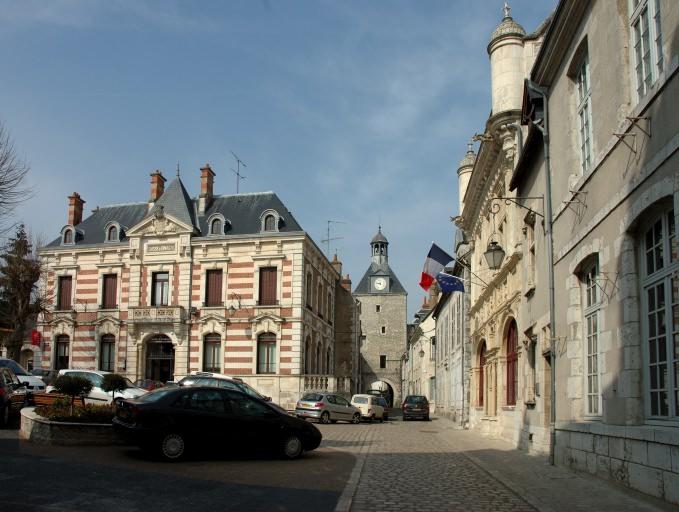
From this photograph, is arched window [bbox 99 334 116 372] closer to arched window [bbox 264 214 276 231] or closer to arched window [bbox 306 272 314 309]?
arched window [bbox 264 214 276 231]

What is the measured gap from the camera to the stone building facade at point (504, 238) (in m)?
18.6

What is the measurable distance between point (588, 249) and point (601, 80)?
269 cm

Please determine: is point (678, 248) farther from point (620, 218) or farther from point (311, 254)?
point (311, 254)

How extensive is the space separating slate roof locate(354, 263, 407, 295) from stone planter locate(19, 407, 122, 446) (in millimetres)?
72488

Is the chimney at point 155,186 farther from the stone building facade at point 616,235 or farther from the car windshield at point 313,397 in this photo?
the stone building facade at point 616,235

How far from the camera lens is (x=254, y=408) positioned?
13.2 metres

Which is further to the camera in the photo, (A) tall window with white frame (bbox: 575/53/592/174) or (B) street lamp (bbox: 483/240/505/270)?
(B) street lamp (bbox: 483/240/505/270)

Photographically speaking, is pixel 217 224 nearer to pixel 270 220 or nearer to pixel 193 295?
pixel 270 220

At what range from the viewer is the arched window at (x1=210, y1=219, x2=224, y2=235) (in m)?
40.8

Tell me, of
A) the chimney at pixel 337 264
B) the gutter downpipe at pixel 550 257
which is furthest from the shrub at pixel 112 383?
the chimney at pixel 337 264

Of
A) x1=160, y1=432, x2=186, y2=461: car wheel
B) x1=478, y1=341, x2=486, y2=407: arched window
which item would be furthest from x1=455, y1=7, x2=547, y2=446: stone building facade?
x1=160, y1=432, x2=186, y2=461: car wheel

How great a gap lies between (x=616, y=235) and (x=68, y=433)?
1037cm

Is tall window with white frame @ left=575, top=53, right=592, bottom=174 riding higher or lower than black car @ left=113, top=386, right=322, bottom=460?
higher

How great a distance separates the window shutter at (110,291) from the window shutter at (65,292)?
254 cm
